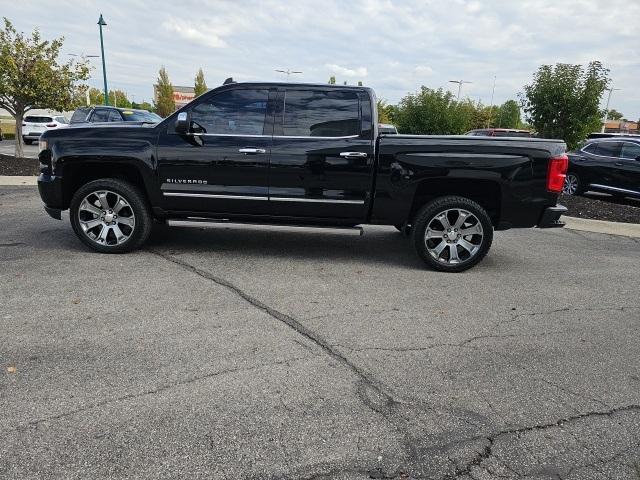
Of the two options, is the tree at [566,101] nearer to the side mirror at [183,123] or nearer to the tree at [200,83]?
the side mirror at [183,123]

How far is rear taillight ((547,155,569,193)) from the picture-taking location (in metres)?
5.32

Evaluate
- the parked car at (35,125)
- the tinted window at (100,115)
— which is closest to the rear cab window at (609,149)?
the tinted window at (100,115)

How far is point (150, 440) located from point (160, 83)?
61618 mm

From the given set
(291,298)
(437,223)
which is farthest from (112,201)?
(437,223)

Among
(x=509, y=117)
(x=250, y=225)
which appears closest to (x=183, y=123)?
(x=250, y=225)

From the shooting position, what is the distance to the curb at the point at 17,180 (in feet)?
35.4

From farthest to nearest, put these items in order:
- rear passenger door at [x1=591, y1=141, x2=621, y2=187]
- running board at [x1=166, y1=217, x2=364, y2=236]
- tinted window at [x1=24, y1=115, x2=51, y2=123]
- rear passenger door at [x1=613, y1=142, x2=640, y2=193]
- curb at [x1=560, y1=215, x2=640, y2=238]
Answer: tinted window at [x1=24, y1=115, x2=51, y2=123], rear passenger door at [x1=591, y1=141, x2=621, y2=187], rear passenger door at [x1=613, y1=142, x2=640, y2=193], curb at [x1=560, y1=215, x2=640, y2=238], running board at [x1=166, y1=217, x2=364, y2=236]

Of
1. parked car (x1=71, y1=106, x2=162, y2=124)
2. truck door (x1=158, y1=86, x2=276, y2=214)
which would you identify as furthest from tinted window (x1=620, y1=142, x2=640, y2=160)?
parked car (x1=71, y1=106, x2=162, y2=124)

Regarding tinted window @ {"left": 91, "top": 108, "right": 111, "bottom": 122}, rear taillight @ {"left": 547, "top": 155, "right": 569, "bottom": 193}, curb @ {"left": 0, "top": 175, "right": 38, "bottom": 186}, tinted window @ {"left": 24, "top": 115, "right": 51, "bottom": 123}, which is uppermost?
tinted window @ {"left": 91, "top": 108, "right": 111, "bottom": 122}

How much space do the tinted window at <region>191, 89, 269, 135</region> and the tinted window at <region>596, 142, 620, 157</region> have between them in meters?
9.63

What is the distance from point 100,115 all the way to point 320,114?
12538 mm

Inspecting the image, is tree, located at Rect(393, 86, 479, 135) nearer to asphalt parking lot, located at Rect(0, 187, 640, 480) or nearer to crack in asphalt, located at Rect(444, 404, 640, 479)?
asphalt parking lot, located at Rect(0, 187, 640, 480)

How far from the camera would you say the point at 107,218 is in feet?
18.6

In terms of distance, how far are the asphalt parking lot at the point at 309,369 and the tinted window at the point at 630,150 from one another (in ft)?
22.8
